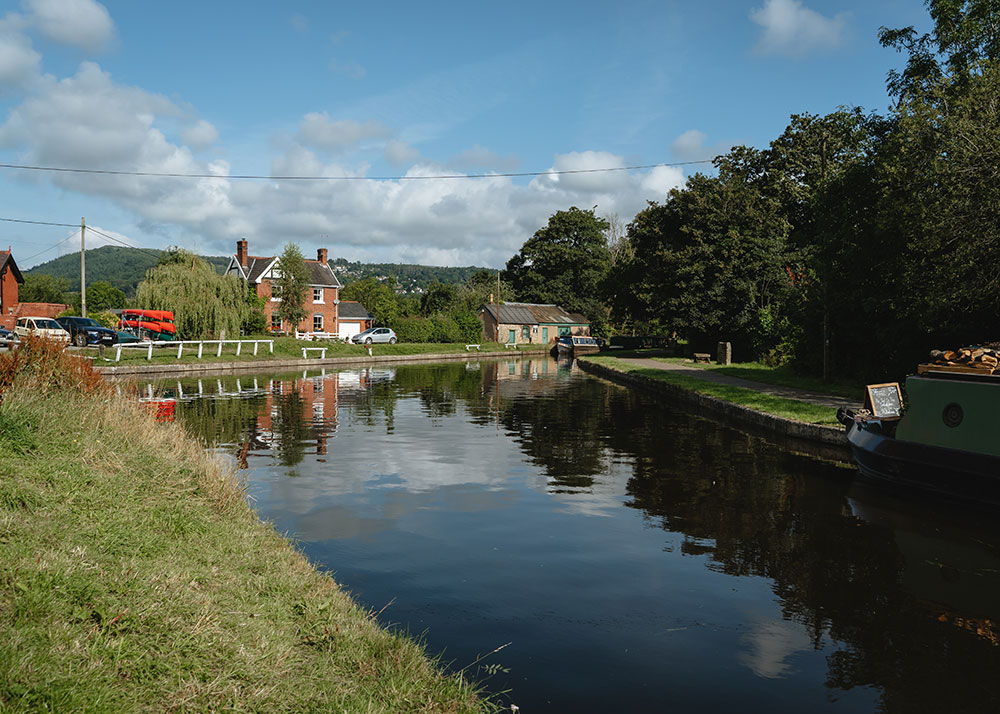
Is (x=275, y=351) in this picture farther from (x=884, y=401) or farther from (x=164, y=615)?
(x=164, y=615)

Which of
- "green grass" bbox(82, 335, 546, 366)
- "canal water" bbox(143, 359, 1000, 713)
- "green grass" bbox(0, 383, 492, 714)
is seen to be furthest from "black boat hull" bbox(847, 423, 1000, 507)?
"green grass" bbox(82, 335, 546, 366)

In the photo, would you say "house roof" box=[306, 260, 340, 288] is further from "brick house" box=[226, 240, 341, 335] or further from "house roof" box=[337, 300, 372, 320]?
"house roof" box=[337, 300, 372, 320]

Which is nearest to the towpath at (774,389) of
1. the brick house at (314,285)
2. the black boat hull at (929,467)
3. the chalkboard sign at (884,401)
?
the chalkboard sign at (884,401)

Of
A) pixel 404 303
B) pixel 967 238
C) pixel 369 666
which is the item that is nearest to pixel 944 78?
pixel 967 238

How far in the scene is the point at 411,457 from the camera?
46.7ft

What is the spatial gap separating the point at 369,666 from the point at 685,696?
7.32ft

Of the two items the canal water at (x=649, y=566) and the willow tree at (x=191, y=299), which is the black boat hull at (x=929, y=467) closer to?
the canal water at (x=649, y=566)

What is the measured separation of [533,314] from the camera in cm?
8425

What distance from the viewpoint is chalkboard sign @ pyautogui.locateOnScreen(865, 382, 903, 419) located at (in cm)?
1288

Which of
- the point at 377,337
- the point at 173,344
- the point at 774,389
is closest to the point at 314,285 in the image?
the point at 377,337

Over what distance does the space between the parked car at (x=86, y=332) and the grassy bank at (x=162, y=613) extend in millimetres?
36696

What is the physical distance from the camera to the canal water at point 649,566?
5285 mm

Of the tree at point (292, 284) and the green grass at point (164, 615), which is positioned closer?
the green grass at point (164, 615)

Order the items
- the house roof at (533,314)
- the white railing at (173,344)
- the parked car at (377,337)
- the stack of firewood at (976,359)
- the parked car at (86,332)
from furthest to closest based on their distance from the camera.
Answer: the house roof at (533,314) → the parked car at (377,337) → the parked car at (86,332) → the white railing at (173,344) → the stack of firewood at (976,359)
